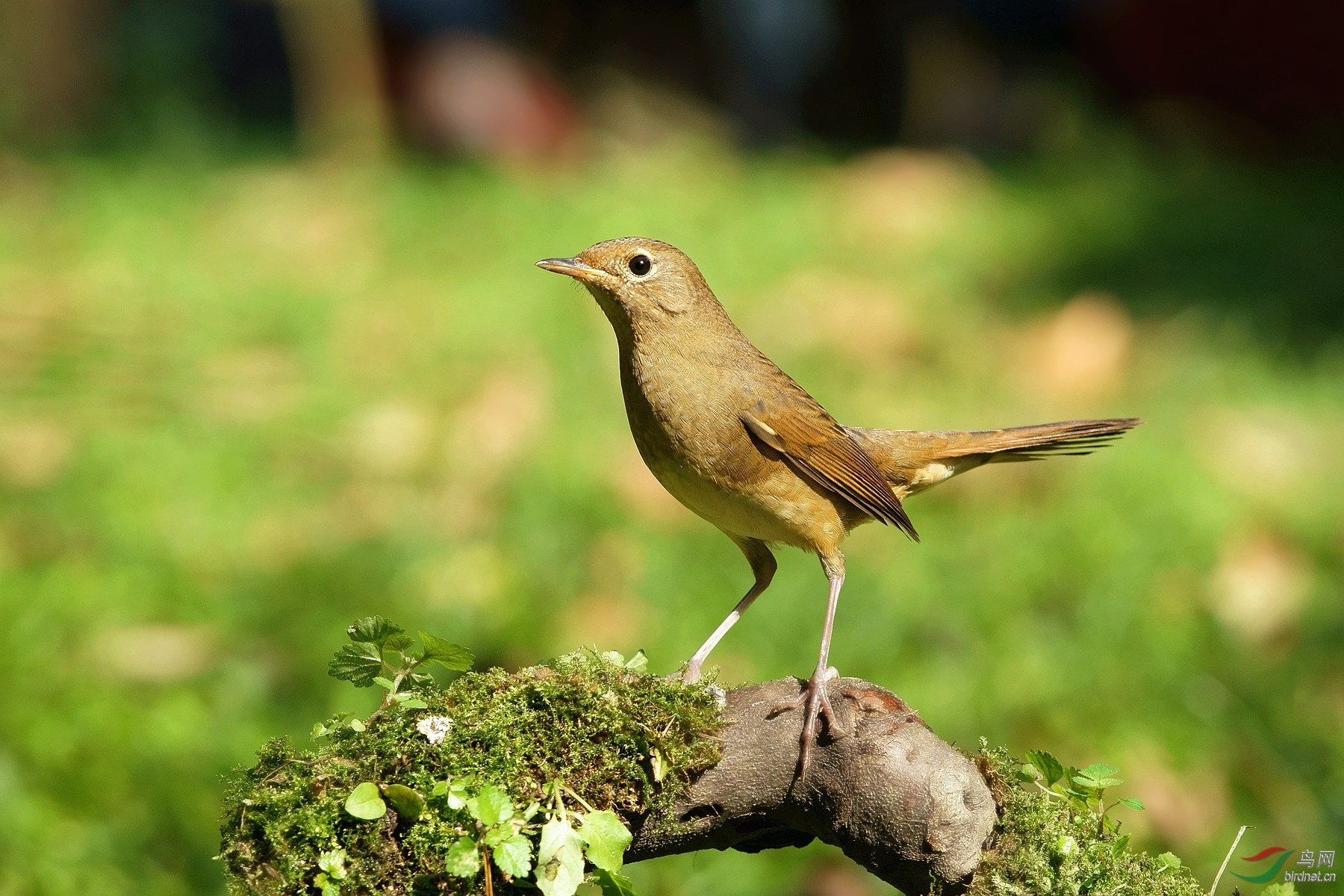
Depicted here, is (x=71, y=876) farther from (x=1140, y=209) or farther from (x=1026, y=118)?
(x=1026, y=118)

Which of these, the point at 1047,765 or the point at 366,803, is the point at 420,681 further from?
the point at 1047,765

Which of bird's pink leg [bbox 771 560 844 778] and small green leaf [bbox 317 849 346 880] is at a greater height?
bird's pink leg [bbox 771 560 844 778]

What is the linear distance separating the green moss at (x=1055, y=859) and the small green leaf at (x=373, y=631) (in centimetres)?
117

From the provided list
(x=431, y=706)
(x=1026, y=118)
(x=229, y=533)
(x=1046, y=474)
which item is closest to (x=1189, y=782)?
(x=1046, y=474)

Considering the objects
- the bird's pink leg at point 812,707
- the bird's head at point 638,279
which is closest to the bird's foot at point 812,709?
the bird's pink leg at point 812,707

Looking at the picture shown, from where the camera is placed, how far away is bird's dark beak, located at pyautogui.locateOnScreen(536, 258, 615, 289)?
11.3 ft

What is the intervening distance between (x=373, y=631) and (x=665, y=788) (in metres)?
0.62

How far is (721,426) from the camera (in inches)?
135

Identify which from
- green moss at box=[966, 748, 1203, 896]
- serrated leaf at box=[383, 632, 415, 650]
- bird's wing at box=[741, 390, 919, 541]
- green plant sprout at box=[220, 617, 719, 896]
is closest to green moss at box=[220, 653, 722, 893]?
green plant sprout at box=[220, 617, 719, 896]

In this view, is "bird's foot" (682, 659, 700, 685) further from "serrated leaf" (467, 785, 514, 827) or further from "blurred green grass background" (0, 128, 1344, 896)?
"blurred green grass background" (0, 128, 1344, 896)

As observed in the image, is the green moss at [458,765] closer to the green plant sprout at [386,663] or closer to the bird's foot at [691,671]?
the green plant sprout at [386,663]

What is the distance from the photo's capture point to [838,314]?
7922mm

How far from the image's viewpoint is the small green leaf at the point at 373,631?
8.39 feet

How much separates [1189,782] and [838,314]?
382cm
